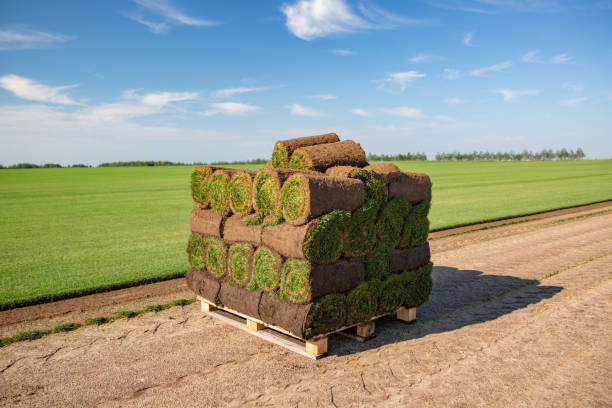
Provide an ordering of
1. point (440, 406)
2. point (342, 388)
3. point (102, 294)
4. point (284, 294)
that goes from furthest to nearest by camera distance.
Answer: point (102, 294), point (284, 294), point (342, 388), point (440, 406)

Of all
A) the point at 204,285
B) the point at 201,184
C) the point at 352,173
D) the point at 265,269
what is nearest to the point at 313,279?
the point at 265,269

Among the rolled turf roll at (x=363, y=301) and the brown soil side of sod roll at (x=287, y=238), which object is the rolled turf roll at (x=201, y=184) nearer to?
the brown soil side of sod roll at (x=287, y=238)

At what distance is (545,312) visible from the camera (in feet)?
24.4

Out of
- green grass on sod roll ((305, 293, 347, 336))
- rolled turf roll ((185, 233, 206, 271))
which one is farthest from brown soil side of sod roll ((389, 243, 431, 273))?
rolled turf roll ((185, 233, 206, 271))

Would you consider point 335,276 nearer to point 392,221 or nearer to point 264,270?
point 264,270

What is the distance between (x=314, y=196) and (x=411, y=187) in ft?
7.54

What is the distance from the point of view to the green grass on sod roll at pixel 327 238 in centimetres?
554

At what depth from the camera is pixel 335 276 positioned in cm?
585

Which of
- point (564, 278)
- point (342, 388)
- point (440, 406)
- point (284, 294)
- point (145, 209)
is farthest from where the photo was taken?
point (145, 209)

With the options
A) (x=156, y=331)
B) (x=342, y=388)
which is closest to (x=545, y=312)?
(x=342, y=388)

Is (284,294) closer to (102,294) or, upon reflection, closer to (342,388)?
(342,388)

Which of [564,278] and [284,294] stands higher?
[284,294]

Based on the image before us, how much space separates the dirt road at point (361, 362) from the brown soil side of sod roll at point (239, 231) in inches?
58.2

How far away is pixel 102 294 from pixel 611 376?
8776mm
